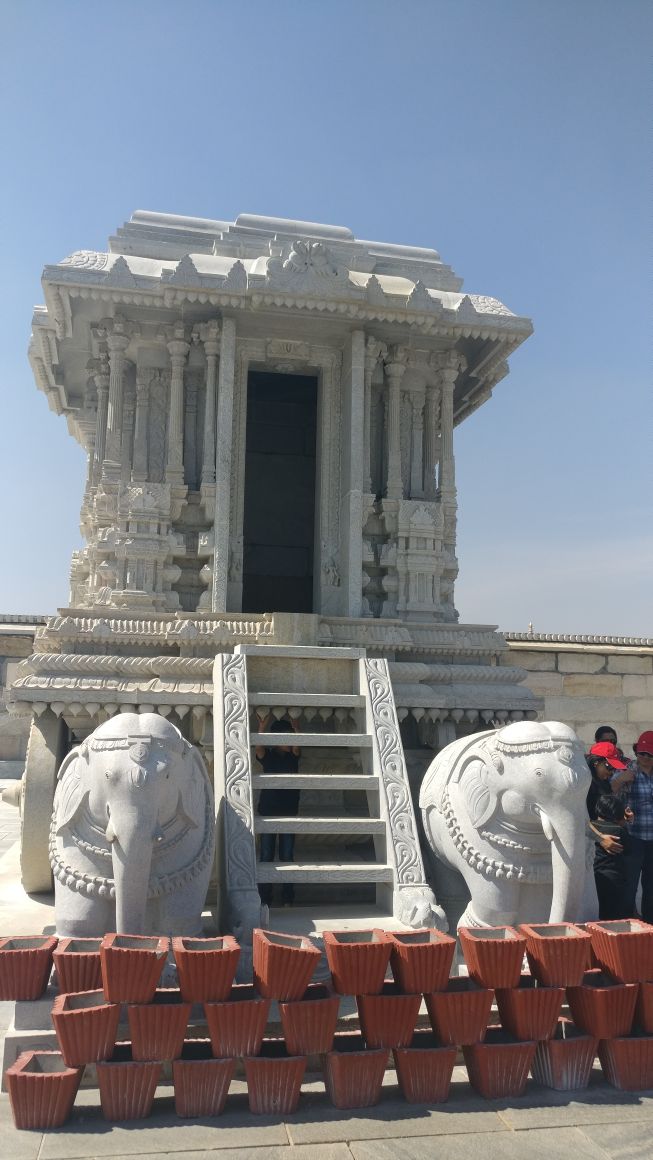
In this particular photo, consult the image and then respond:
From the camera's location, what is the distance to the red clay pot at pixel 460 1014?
12.8ft

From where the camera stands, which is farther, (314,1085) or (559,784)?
(559,784)

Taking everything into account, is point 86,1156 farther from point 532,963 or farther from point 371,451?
point 371,451

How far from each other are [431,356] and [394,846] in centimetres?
540

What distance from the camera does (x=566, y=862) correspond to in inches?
189

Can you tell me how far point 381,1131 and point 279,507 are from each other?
1053 cm

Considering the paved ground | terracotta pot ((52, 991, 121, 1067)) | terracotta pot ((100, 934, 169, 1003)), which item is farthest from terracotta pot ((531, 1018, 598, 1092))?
terracotta pot ((52, 991, 121, 1067))

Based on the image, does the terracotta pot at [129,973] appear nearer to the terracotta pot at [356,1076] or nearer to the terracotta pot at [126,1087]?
the terracotta pot at [126,1087]

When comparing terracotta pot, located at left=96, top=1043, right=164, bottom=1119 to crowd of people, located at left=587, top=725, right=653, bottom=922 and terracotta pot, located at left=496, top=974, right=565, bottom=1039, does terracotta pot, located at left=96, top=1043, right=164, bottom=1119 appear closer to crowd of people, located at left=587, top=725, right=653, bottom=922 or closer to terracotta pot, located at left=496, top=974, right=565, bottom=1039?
terracotta pot, located at left=496, top=974, right=565, bottom=1039

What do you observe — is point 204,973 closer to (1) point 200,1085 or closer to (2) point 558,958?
(1) point 200,1085

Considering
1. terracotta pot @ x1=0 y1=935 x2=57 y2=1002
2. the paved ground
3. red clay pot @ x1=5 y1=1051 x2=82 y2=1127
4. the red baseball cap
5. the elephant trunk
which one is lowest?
the paved ground

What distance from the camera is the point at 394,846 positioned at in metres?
5.77

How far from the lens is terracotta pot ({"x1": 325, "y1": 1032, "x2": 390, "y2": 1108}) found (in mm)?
3789

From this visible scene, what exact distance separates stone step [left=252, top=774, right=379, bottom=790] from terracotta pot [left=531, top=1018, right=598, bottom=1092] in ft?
7.68

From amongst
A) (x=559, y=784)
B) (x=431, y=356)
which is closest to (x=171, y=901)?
(x=559, y=784)
